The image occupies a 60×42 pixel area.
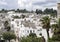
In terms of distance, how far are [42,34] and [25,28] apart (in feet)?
30.3

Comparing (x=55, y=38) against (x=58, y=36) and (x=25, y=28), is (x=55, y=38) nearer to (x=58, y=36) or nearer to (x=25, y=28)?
(x=58, y=36)

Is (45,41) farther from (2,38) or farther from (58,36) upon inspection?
(2,38)

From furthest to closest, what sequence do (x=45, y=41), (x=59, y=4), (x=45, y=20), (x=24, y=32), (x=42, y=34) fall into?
(x=59, y=4) < (x=24, y=32) < (x=42, y=34) < (x=45, y=41) < (x=45, y=20)

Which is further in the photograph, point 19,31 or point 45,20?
point 19,31

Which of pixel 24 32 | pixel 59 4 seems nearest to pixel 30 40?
pixel 24 32

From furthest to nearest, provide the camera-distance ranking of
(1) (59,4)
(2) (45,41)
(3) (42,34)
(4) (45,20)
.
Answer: (1) (59,4)
(3) (42,34)
(2) (45,41)
(4) (45,20)

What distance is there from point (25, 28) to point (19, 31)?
109 inches

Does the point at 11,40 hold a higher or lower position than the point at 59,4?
lower

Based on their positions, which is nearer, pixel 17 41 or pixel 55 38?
pixel 55 38

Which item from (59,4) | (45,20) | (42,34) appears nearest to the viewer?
(45,20)

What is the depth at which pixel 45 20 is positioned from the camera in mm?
38719

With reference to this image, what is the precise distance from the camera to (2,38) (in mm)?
55594

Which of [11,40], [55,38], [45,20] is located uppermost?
[45,20]

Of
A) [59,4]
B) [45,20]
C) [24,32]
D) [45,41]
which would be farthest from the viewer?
[59,4]
